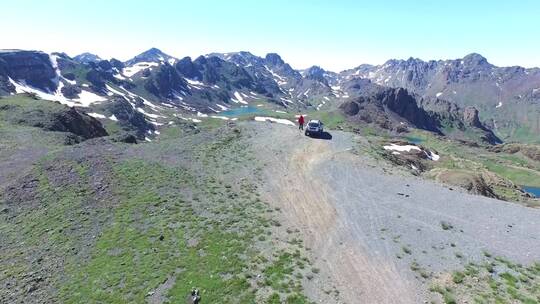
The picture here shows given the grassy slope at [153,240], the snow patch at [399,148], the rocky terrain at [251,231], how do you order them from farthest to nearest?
the snow patch at [399,148], the grassy slope at [153,240], the rocky terrain at [251,231]

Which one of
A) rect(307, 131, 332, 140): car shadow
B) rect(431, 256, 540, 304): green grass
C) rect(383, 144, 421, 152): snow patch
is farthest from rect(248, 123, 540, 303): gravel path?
rect(383, 144, 421, 152): snow patch

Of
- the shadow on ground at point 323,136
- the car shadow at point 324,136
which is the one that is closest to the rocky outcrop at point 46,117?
the shadow on ground at point 323,136

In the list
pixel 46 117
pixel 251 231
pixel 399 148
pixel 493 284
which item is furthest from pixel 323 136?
pixel 399 148

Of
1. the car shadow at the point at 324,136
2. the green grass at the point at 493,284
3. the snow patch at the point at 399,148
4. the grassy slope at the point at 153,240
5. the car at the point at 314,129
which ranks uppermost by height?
the car at the point at 314,129

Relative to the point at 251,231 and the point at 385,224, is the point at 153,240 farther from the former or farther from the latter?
the point at 385,224

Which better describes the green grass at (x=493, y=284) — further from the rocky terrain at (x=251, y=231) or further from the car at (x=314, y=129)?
the car at (x=314, y=129)

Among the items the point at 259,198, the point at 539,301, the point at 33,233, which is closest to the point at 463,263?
the point at 539,301

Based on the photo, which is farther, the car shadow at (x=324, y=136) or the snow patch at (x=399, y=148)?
the snow patch at (x=399, y=148)

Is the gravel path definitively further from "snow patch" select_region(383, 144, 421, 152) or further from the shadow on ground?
"snow patch" select_region(383, 144, 421, 152)

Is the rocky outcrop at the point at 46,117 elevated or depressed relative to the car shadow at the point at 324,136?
depressed
